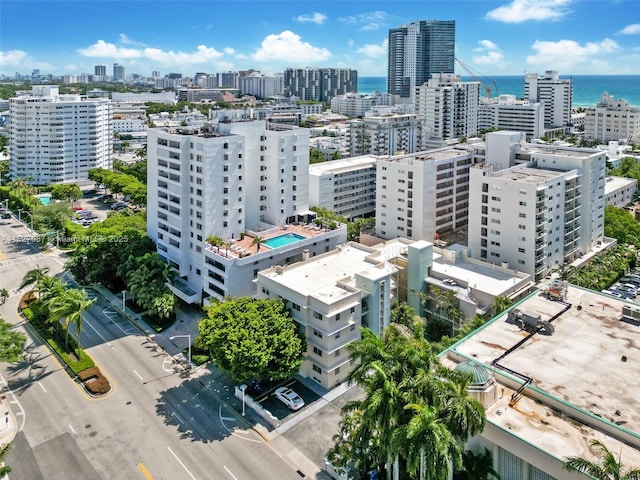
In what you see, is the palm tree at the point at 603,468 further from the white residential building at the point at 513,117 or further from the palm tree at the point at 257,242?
the white residential building at the point at 513,117

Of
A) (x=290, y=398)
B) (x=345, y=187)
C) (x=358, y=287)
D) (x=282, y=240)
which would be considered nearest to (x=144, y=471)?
(x=290, y=398)

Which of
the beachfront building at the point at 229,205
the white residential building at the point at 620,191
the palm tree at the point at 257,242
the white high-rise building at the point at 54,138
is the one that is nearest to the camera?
the palm tree at the point at 257,242

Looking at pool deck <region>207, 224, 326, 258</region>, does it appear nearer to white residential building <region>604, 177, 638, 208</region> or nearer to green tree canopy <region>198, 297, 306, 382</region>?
green tree canopy <region>198, 297, 306, 382</region>

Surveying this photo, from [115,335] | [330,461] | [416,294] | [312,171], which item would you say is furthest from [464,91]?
[330,461]

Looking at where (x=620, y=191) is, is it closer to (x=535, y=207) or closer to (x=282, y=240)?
(x=535, y=207)

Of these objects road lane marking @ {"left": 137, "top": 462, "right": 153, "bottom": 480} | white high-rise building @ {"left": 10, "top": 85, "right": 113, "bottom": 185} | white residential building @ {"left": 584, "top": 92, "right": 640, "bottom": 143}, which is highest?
white residential building @ {"left": 584, "top": 92, "right": 640, "bottom": 143}

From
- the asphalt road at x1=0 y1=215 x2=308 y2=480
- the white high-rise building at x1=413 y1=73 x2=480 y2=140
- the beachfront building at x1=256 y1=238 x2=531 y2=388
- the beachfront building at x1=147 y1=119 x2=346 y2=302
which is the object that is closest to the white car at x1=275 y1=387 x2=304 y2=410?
the beachfront building at x1=256 y1=238 x2=531 y2=388

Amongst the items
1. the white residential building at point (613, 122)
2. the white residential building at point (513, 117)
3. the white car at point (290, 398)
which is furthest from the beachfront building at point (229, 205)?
the white residential building at point (613, 122)
